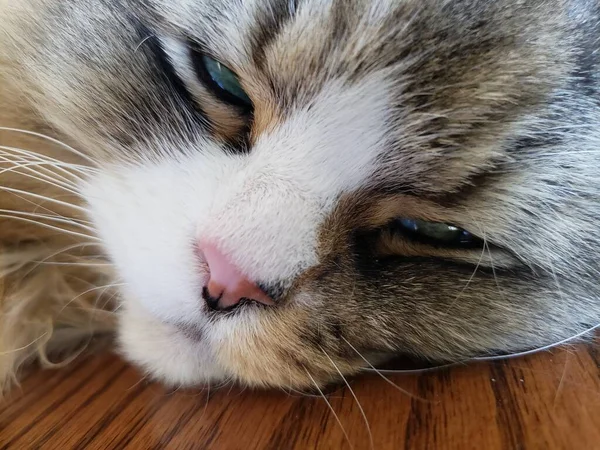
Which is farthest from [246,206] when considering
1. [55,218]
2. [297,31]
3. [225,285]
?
[55,218]

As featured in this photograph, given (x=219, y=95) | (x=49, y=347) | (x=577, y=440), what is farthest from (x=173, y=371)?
(x=577, y=440)

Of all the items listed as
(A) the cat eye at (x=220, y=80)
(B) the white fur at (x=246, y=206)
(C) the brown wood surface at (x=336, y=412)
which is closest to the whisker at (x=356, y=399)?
(C) the brown wood surface at (x=336, y=412)

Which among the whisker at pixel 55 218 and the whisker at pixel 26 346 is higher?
the whisker at pixel 55 218

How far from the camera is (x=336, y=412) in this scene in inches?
24.9

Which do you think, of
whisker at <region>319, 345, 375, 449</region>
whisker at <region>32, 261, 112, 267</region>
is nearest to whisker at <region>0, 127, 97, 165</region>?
whisker at <region>32, 261, 112, 267</region>

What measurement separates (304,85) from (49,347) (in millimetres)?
494

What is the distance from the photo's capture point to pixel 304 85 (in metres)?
0.67

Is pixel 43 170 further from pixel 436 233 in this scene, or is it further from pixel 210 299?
pixel 436 233

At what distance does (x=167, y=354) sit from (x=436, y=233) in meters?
0.35

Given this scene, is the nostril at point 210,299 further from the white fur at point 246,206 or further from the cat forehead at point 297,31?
the cat forehead at point 297,31

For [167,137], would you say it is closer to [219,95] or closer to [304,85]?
[219,95]

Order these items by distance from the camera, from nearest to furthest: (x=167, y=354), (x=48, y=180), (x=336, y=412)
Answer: (x=336, y=412), (x=167, y=354), (x=48, y=180)

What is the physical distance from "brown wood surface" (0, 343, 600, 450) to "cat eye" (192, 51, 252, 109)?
0.34m

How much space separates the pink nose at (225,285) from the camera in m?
0.66
